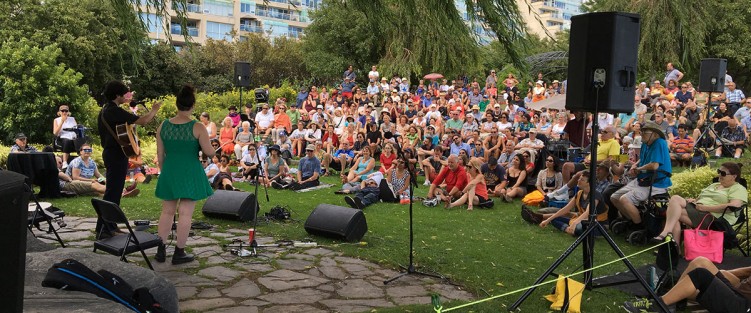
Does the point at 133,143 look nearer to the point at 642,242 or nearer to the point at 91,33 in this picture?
the point at 642,242

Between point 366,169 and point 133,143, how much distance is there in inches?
292

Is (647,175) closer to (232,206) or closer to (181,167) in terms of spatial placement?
(232,206)

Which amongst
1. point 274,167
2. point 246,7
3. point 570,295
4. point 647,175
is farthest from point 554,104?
point 246,7

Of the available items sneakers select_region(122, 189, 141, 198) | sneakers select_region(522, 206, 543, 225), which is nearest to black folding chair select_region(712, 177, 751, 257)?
sneakers select_region(522, 206, 543, 225)

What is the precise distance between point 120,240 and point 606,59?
4.37m

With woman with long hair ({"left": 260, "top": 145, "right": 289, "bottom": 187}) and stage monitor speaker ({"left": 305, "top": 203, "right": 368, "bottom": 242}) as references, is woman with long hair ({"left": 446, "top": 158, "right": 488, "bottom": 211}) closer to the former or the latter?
stage monitor speaker ({"left": 305, "top": 203, "right": 368, "bottom": 242})

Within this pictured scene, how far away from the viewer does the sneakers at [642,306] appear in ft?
17.1

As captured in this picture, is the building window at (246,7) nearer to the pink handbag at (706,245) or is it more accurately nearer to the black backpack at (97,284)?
the pink handbag at (706,245)

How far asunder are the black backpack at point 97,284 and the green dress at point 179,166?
2639 millimetres

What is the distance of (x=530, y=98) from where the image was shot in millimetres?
21703

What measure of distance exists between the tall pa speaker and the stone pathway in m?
2.03

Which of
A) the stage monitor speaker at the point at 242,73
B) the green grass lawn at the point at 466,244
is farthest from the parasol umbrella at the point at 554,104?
the stage monitor speaker at the point at 242,73

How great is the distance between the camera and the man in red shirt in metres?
11.4

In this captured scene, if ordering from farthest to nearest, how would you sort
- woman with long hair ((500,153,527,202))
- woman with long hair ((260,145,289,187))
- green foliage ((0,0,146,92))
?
green foliage ((0,0,146,92)) → woman with long hair ((260,145,289,187)) → woman with long hair ((500,153,527,202))
